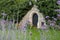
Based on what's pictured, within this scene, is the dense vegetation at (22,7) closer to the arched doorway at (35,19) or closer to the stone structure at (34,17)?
the stone structure at (34,17)

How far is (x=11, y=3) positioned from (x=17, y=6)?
1.48 feet

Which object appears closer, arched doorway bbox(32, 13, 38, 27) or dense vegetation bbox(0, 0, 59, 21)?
dense vegetation bbox(0, 0, 59, 21)

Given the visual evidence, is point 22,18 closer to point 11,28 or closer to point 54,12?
point 54,12

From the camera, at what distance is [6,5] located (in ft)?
42.1

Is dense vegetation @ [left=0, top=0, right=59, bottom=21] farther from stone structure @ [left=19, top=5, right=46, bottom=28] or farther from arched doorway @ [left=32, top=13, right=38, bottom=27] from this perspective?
arched doorway @ [left=32, top=13, right=38, bottom=27]

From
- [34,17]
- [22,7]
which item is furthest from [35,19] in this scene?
[22,7]

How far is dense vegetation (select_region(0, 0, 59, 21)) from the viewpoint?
12.0 m

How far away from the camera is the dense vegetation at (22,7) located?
12.0 m

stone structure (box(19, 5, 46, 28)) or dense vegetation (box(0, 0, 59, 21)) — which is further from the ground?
dense vegetation (box(0, 0, 59, 21))

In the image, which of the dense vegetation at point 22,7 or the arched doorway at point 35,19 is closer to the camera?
the dense vegetation at point 22,7

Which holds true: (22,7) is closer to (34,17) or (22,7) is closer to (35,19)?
(34,17)

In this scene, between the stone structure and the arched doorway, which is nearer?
the stone structure

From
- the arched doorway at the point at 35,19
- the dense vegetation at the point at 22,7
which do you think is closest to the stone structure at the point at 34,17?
the arched doorway at the point at 35,19

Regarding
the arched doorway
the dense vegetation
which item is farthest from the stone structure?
the dense vegetation
